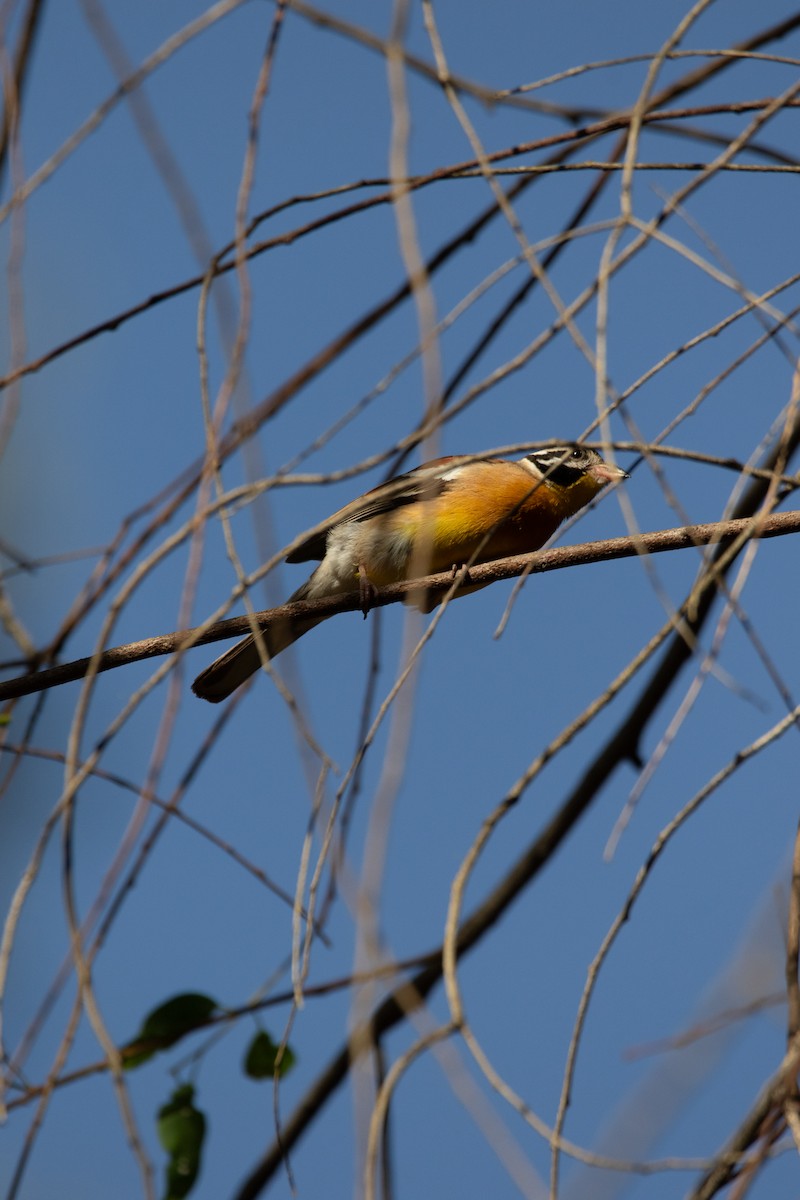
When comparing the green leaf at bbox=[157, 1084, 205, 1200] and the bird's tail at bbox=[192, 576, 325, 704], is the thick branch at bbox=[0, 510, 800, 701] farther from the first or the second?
Result: the bird's tail at bbox=[192, 576, 325, 704]

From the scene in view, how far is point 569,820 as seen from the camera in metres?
4.12

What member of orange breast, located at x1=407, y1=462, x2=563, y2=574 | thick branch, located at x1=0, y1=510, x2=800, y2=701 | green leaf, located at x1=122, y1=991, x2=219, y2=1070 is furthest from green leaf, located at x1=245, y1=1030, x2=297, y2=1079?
orange breast, located at x1=407, y1=462, x2=563, y2=574

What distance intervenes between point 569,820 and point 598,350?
232 centimetres

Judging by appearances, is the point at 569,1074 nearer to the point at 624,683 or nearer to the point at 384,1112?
the point at 384,1112

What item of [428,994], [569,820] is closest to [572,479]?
[569,820]

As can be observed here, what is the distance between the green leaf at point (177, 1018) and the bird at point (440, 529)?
135cm

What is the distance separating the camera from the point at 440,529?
14.8 ft

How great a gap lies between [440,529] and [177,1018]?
1.98 m

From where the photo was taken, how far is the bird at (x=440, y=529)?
14.6 ft

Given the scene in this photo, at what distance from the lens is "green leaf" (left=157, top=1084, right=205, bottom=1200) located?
307 cm

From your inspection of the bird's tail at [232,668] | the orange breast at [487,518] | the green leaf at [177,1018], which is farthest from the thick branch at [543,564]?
the orange breast at [487,518]

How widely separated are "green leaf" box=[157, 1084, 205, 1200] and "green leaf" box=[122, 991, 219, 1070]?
0.13m

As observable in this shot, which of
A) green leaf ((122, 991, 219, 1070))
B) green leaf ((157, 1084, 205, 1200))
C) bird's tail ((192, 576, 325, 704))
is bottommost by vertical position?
green leaf ((157, 1084, 205, 1200))

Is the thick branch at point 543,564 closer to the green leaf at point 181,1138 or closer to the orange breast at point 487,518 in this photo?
the green leaf at point 181,1138
